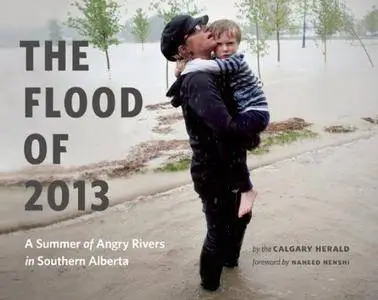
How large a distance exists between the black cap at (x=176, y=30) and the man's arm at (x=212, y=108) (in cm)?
20

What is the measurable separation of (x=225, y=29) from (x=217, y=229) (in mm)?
905

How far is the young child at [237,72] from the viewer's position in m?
1.70

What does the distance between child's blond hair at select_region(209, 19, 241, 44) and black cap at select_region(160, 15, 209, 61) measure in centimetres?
5

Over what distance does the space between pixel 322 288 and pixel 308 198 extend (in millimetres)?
1443

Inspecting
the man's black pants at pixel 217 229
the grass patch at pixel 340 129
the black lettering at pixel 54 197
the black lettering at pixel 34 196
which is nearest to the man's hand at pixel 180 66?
the man's black pants at pixel 217 229

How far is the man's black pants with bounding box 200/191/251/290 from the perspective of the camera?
1988 millimetres

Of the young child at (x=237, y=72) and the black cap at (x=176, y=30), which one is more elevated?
the black cap at (x=176, y=30)

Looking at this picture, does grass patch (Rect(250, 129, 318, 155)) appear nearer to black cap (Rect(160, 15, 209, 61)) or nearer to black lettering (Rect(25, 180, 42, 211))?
black lettering (Rect(25, 180, 42, 211))

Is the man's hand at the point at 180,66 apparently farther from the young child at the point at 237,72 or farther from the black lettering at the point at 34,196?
the black lettering at the point at 34,196

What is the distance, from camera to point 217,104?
163 centimetres

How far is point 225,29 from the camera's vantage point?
1.79 metres

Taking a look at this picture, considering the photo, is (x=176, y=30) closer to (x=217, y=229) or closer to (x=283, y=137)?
(x=217, y=229)

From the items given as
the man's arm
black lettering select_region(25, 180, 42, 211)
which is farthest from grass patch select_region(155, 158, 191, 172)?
the man's arm

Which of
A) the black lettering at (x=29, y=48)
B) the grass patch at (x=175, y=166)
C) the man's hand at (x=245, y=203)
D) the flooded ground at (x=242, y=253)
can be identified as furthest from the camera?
the grass patch at (x=175, y=166)
